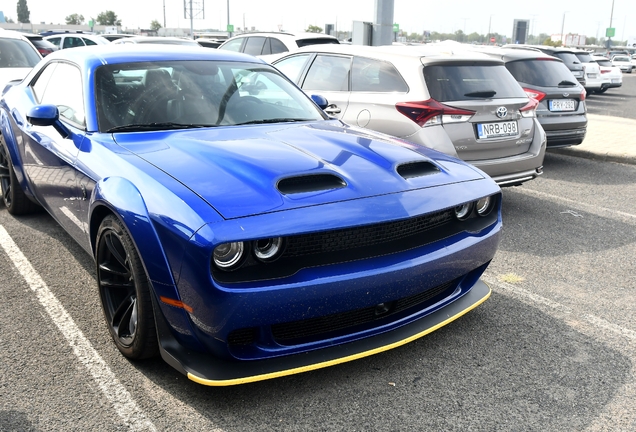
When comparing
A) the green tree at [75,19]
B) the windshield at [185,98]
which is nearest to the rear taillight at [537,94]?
the windshield at [185,98]

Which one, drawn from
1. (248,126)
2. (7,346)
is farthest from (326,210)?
(7,346)

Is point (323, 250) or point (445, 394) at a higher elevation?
point (323, 250)

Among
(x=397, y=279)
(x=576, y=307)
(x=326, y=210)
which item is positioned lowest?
(x=576, y=307)

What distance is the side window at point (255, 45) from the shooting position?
13461mm

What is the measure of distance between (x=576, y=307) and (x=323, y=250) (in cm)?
205

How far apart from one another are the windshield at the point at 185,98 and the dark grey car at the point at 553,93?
5260 mm

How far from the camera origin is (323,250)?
8.91 feet

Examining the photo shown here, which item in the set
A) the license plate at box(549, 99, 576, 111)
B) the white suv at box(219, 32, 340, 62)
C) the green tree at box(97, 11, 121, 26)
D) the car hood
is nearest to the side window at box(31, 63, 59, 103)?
the car hood

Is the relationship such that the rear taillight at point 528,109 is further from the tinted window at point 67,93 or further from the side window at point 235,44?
the side window at point 235,44

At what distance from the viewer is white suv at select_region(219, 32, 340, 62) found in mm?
12827

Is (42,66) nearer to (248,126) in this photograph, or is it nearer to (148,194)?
(248,126)

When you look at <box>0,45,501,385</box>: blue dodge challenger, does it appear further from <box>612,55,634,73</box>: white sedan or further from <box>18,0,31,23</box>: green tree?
<box>18,0,31,23</box>: green tree

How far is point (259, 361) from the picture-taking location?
8.75 feet

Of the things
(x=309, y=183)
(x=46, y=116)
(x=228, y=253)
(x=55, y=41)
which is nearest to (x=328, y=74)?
(x=46, y=116)
